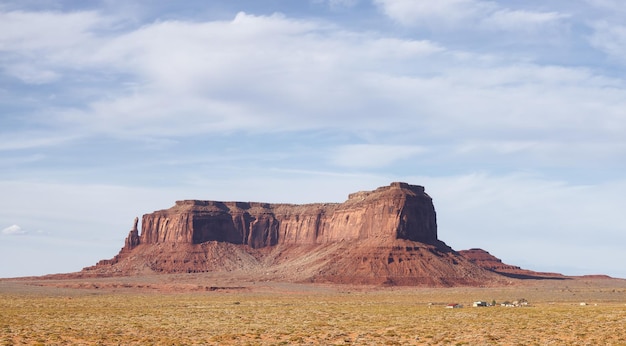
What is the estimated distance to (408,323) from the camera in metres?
52.0

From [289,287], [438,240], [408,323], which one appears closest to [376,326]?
[408,323]

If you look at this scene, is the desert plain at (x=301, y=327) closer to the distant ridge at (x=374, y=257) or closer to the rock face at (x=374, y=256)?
the distant ridge at (x=374, y=257)

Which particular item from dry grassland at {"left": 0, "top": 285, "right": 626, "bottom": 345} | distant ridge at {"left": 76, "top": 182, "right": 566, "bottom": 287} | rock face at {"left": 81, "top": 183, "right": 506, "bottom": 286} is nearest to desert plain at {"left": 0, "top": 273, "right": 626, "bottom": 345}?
dry grassland at {"left": 0, "top": 285, "right": 626, "bottom": 345}

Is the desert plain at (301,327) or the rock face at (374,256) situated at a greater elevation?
the rock face at (374,256)

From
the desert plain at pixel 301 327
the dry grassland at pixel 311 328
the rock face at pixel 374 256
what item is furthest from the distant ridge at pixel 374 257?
the dry grassland at pixel 311 328

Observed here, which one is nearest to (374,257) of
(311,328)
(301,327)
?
(301,327)

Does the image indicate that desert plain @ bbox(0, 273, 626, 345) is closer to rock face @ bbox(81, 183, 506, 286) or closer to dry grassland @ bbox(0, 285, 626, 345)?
dry grassland @ bbox(0, 285, 626, 345)

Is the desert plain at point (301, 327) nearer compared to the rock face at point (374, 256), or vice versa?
the desert plain at point (301, 327)

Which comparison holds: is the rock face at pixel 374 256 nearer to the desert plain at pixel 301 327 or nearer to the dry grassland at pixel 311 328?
the desert plain at pixel 301 327

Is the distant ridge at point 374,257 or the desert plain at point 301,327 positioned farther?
the distant ridge at point 374,257

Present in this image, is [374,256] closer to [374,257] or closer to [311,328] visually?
[374,257]

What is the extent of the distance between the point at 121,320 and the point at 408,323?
70.8 feet

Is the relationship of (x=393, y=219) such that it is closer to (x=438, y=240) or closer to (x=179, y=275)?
(x=438, y=240)

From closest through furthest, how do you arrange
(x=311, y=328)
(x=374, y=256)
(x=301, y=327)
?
(x=311, y=328) < (x=301, y=327) < (x=374, y=256)
